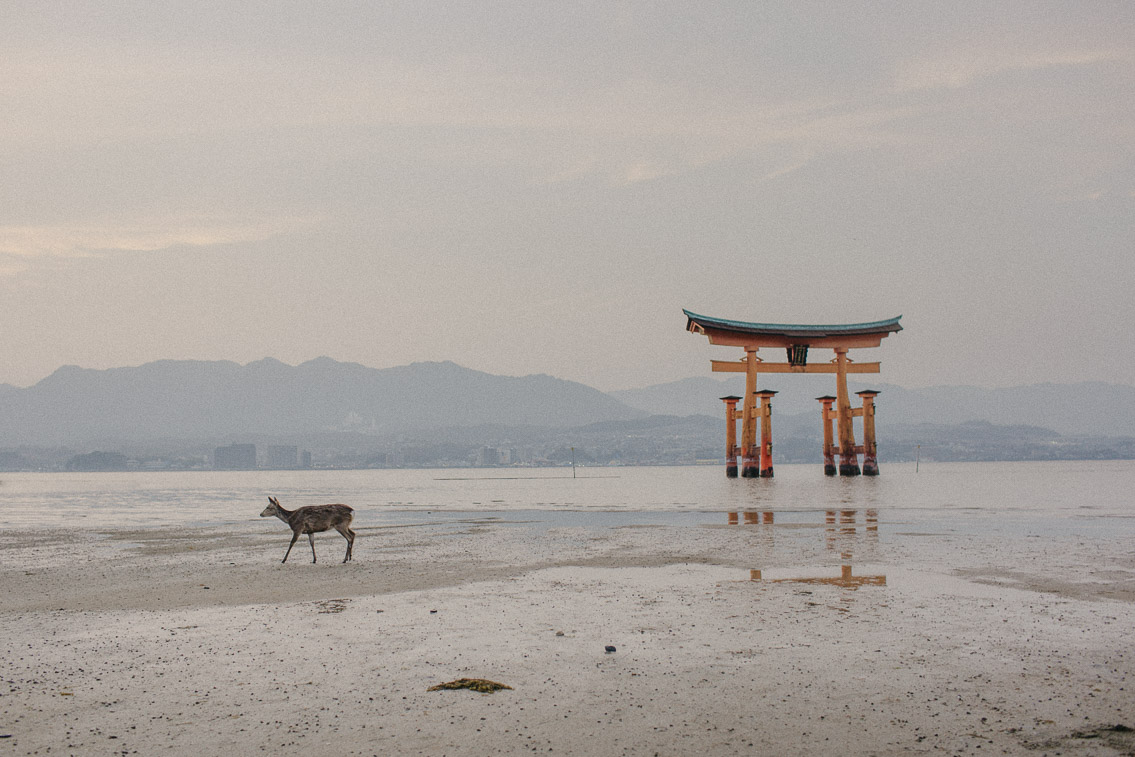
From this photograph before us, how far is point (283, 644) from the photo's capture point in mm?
7516

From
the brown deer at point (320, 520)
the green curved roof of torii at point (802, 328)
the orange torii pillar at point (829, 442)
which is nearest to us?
the brown deer at point (320, 520)

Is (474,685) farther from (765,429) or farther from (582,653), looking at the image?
(765,429)

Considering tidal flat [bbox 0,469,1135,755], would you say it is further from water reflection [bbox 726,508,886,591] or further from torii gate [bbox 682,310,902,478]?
torii gate [bbox 682,310,902,478]

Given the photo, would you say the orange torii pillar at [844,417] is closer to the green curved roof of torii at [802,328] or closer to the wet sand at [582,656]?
the green curved roof of torii at [802,328]

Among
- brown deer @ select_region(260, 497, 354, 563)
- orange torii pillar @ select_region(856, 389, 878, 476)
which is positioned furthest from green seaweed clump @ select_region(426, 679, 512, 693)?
orange torii pillar @ select_region(856, 389, 878, 476)

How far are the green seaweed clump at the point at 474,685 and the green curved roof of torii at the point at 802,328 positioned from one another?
2142 inches

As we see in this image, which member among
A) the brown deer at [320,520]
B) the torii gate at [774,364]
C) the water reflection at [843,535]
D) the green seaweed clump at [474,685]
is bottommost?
the water reflection at [843,535]

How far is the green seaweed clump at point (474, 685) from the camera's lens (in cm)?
587

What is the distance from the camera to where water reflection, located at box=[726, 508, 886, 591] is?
11.0 metres

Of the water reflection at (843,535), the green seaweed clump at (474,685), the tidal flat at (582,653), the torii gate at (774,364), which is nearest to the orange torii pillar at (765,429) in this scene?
the torii gate at (774,364)

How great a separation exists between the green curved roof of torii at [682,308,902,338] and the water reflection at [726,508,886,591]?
105 ft

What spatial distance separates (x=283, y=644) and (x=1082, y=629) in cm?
743

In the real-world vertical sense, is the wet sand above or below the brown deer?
below

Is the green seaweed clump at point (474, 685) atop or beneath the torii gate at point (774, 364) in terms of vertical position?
beneath
